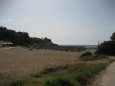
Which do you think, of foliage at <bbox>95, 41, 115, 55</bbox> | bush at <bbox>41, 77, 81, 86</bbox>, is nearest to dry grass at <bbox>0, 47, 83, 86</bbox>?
bush at <bbox>41, 77, 81, 86</bbox>

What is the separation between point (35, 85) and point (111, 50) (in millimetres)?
44944

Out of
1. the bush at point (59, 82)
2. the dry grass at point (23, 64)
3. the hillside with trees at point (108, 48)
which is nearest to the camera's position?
the bush at point (59, 82)

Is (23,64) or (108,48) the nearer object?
(23,64)

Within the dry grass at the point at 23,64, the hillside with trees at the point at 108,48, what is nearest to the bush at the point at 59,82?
the dry grass at the point at 23,64

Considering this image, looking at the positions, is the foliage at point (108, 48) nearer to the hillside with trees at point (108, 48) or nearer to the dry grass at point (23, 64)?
the hillside with trees at point (108, 48)

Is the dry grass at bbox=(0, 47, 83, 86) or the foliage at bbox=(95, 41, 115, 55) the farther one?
the foliage at bbox=(95, 41, 115, 55)

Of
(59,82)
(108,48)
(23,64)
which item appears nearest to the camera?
(59,82)

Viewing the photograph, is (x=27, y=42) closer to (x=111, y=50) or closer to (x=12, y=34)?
(x=12, y=34)

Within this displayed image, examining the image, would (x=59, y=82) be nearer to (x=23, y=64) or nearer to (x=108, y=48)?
(x=23, y=64)

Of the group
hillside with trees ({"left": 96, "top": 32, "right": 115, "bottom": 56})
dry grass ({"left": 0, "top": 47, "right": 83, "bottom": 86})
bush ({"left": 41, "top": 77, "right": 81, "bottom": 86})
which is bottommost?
dry grass ({"left": 0, "top": 47, "right": 83, "bottom": 86})

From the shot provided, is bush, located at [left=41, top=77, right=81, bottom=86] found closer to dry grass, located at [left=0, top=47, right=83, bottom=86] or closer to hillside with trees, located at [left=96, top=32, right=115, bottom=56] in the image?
dry grass, located at [left=0, top=47, right=83, bottom=86]

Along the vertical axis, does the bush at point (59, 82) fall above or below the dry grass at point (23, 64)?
above

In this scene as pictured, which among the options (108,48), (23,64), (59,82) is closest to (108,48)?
(108,48)

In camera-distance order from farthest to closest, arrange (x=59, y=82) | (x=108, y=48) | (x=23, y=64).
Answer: (x=108, y=48)
(x=23, y=64)
(x=59, y=82)
